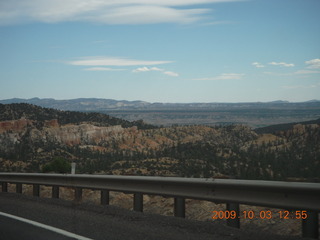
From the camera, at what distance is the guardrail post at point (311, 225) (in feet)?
21.2

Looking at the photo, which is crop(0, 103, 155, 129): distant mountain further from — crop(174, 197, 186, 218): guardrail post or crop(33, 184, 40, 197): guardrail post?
crop(174, 197, 186, 218): guardrail post

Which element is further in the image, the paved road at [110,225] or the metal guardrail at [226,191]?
the paved road at [110,225]

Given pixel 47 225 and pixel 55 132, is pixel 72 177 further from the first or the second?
pixel 55 132

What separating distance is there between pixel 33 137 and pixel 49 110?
1374 inches

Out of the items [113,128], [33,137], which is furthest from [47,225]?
[113,128]

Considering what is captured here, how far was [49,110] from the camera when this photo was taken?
430 feet

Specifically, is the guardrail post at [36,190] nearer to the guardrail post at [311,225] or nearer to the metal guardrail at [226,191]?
the metal guardrail at [226,191]

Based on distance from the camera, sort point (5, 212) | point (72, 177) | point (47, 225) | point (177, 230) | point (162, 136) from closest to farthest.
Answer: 1. point (177, 230)
2. point (47, 225)
3. point (5, 212)
4. point (72, 177)
5. point (162, 136)

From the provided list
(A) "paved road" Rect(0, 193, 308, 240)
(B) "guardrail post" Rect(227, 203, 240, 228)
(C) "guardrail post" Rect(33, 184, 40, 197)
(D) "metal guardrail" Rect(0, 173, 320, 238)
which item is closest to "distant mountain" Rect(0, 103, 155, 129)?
(C) "guardrail post" Rect(33, 184, 40, 197)

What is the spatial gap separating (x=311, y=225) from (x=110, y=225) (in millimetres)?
3575

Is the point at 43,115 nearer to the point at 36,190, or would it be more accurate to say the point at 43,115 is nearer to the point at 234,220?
the point at 36,190

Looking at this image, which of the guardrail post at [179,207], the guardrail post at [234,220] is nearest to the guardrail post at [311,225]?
the guardrail post at [234,220]

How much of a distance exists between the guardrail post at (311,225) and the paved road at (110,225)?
25 cm

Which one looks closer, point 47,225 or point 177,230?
point 177,230
